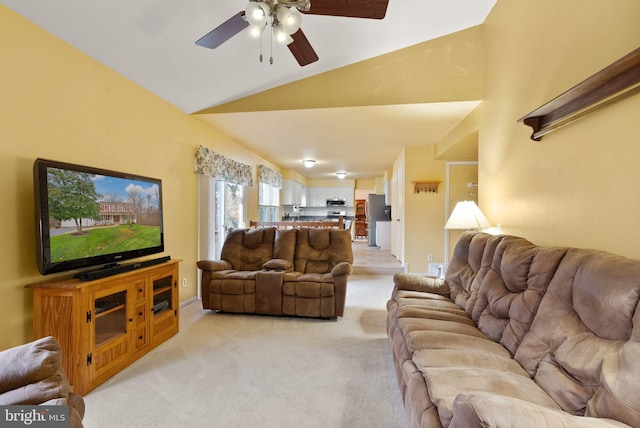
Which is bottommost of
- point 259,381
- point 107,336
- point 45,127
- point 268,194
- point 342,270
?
point 259,381

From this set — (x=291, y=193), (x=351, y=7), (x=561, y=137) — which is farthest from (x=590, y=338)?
(x=291, y=193)

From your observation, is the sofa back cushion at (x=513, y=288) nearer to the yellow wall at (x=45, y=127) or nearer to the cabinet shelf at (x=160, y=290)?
the cabinet shelf at (x=160, y=290)

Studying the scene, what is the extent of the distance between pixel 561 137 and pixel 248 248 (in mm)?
3409

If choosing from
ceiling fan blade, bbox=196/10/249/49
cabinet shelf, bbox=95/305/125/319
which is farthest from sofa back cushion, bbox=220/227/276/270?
ceiling fan blade, bbox=196/10/249/49

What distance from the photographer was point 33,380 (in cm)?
116

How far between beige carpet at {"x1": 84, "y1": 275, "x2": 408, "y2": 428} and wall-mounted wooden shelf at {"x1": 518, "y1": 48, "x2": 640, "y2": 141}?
6.73ft

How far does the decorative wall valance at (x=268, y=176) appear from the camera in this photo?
640 centimetres

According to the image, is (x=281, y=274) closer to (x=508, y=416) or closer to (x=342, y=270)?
(x=342, y=270)

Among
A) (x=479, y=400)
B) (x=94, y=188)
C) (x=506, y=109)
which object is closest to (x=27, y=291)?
(x=94, y=188)

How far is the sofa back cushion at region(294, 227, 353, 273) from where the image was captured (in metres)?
3.88

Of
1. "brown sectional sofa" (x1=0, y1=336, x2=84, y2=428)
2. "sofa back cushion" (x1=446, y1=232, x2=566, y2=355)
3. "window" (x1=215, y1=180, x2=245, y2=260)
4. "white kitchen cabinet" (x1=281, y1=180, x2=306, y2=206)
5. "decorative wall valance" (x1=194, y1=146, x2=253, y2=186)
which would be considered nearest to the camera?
"brown sectional sofa" (x1=0, y1=336, x2=84, y2=428)

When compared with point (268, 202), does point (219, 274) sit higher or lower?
lower

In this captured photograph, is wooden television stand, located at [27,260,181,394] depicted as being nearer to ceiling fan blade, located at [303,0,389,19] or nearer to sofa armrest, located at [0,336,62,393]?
sofa armrest, located at [0,336,62,393]

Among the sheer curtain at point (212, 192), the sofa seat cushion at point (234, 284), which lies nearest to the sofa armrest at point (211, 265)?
the sofa seat cushion at point (234, 284)
